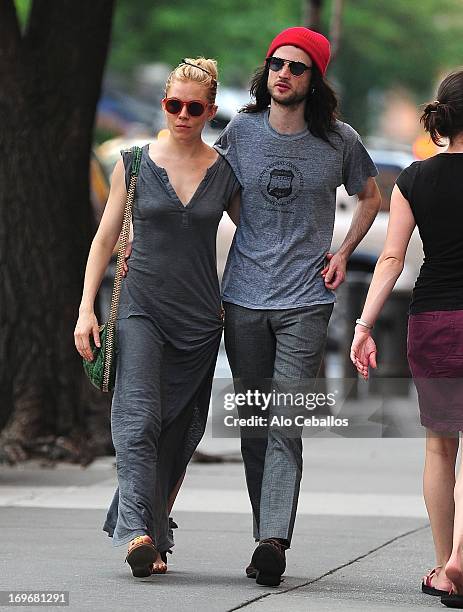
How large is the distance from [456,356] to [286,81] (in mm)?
1276

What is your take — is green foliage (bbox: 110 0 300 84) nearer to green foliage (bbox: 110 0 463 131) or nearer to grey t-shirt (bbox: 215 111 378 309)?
green foliage (bbox: 110 0 463 131)

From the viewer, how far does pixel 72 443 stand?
1050 cm

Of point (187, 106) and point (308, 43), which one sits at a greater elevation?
point (308, 43)

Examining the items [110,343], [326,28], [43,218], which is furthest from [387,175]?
[326,28]

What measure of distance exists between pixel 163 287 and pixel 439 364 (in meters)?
1.11

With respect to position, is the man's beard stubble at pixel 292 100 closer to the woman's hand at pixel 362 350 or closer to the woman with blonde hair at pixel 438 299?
the woman with blonde hair at pixel 438 299

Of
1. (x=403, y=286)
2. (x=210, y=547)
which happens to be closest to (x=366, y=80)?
(x=403, y=286)

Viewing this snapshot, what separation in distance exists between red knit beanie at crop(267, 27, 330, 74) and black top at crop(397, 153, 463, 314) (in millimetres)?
689

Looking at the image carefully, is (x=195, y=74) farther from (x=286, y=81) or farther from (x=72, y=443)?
(x=72, y=443)

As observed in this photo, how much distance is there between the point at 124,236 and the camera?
20.6ft

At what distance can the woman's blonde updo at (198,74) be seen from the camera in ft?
20.6

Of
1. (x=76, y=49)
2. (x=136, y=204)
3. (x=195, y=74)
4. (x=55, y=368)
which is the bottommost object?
(x=55, y=368)

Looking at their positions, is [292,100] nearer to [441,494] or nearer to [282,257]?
[282,257]

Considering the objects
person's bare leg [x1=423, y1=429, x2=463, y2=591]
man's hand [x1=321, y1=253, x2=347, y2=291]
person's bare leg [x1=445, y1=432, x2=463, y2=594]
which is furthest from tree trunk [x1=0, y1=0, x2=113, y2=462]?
person's bare leg [x1=445, y1=432, x2=463, y2=594]
